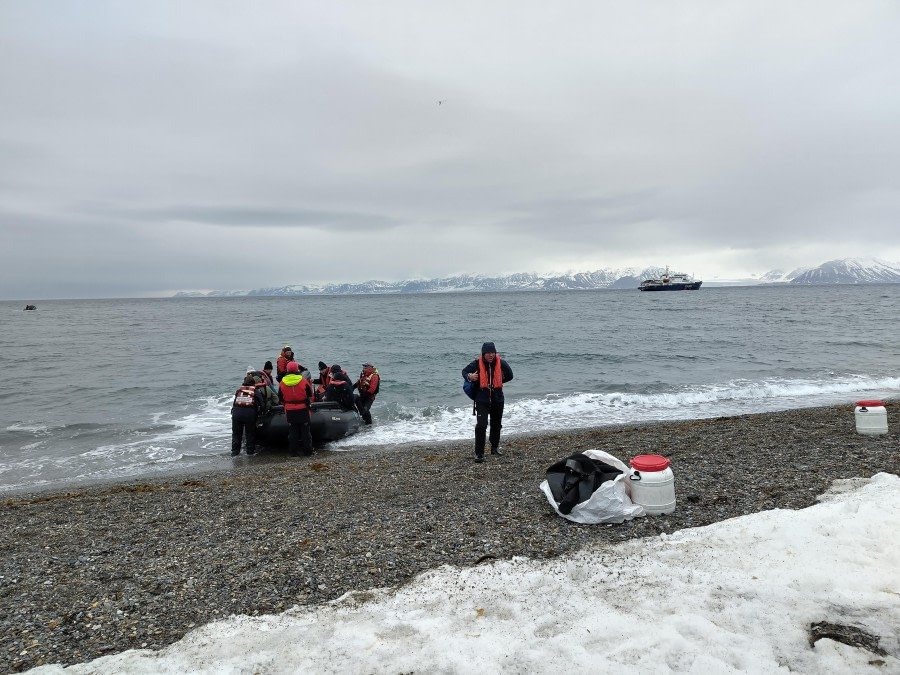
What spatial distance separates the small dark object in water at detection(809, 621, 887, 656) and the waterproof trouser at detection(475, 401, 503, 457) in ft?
18.6

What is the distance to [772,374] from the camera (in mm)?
21328

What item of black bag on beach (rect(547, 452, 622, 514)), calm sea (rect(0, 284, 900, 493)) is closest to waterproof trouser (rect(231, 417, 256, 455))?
calm sea (rect(0, 284, 900, 493))

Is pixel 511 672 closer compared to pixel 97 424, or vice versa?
pixel 511 672

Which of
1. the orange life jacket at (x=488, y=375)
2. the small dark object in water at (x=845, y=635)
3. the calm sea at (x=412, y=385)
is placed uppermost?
the orange life jacket at (x=488, y=375)

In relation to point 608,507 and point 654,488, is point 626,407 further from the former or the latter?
point 608,507

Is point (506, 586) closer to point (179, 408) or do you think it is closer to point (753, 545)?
point (753, 545)

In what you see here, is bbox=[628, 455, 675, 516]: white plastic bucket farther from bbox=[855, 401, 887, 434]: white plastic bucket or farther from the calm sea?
the calm sea

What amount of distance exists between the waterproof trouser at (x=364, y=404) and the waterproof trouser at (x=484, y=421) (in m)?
5.79

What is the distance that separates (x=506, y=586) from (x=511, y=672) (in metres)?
1.04

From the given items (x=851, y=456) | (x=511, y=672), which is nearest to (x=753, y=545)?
(x=511, y=672)

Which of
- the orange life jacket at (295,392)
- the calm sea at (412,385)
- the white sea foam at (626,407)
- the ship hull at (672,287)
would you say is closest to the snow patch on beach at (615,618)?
the orange life jacket at (295,392)

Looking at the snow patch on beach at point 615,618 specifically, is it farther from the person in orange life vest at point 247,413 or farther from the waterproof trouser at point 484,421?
the person in orange life vest at point 247,413

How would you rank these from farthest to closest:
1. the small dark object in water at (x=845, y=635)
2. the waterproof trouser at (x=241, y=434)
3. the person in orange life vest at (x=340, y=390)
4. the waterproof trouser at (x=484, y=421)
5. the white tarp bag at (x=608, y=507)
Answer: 1. the person in orange life vest at (x=340, y=390)
2. the waterproof trouser at (x=241, y=434)
3. the waterproof trouser at (x=484, y=421)
4. the white tarp bag at (x=608, y=507)
5. the small dark object in water at (x=845, y=635)

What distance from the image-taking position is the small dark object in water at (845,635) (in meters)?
3.23
